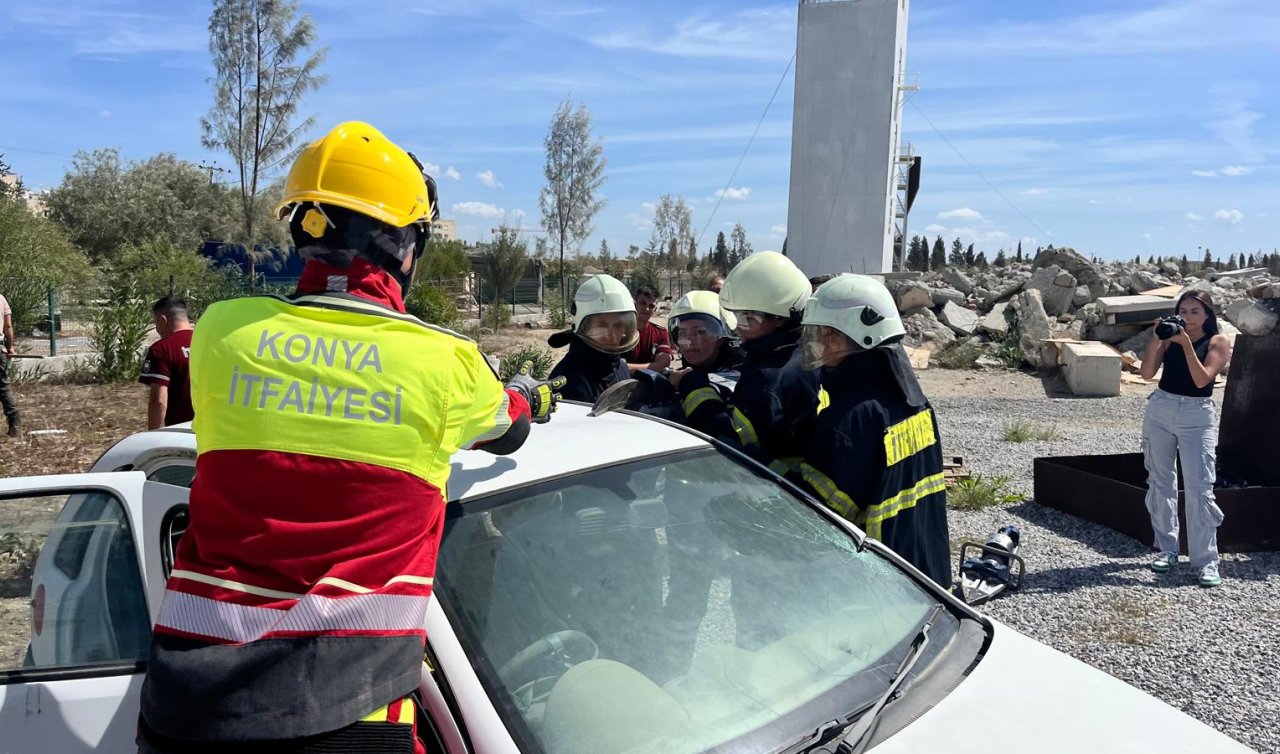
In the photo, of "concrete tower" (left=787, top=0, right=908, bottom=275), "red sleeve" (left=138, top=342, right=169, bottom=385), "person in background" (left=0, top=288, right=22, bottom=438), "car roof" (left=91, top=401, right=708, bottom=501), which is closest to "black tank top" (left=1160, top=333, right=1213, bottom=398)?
"car roof" (left=91, top=401, right=708, bottom=501)

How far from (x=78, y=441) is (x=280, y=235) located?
2809 cm

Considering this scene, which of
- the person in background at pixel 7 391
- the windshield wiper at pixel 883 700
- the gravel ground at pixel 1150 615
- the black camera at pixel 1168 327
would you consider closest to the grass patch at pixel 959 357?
the gravel ground at pixel 1150 615

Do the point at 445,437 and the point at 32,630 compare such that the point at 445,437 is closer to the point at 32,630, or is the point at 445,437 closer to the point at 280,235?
the point at 32,630

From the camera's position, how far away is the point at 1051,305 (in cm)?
2073

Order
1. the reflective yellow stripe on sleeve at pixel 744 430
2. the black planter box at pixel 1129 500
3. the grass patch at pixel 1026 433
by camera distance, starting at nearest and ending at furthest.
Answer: the reflective yellow stripe on sleeve at pixel 744 430 → the black planter box at pixel 1129 500 → the grass patch at pixel 1026 433

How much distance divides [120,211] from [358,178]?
129 ft

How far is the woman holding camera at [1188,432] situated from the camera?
5586 mm

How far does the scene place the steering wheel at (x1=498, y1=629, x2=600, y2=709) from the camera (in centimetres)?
168

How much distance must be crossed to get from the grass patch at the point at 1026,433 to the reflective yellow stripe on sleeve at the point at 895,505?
8.28 m

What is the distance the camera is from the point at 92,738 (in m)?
1.77

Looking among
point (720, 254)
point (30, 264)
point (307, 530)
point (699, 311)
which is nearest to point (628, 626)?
point (307, 530)

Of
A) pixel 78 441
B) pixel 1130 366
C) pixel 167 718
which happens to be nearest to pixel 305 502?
pixel 167 718

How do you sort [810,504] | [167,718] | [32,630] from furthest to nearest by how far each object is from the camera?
1. [810,504]
2. [32,630]
3. [167,718]

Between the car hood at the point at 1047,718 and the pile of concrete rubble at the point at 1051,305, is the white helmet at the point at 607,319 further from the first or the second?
the pile of concrete rubble at the point at 1051,305
